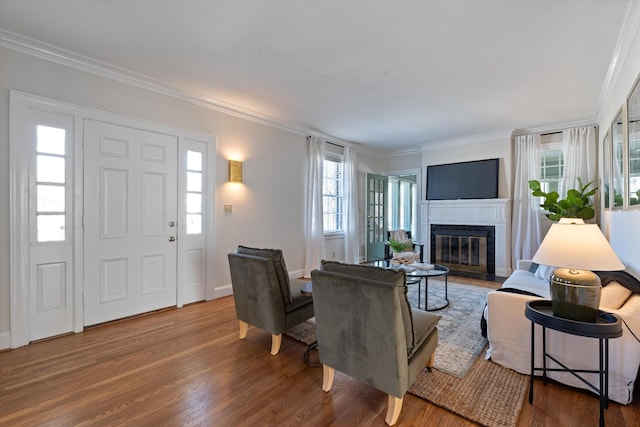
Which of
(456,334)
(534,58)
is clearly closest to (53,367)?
(456,334)

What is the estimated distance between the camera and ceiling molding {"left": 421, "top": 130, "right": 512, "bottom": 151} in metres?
5.51

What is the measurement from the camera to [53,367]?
233 cm

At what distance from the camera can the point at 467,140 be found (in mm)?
5910

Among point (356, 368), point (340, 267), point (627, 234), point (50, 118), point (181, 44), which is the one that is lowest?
point (356, 368)

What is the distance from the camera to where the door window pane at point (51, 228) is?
2777 millimetres

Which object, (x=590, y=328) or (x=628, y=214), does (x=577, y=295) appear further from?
(x=628, y=214)

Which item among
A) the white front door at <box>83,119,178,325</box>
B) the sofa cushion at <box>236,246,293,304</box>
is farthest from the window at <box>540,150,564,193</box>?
the white front door at <box>83,119,178,325</box>

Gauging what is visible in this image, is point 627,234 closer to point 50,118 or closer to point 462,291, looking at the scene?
point 462,291

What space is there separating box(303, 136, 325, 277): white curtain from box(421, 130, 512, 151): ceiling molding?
97.1 inches

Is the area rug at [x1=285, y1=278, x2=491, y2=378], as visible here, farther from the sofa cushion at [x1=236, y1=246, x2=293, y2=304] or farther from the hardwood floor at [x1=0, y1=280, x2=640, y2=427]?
the sofa cushion at [x1=236, y1=246, x2=293, y2=304]

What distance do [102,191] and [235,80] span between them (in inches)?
73.8

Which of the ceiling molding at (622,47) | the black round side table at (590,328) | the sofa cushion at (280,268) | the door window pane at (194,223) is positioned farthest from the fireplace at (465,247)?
the door window pane at (194,223)

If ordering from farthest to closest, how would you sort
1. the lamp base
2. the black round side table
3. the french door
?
the french door
the lamp base
the black round side table

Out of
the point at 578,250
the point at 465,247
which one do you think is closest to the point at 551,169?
the point at 465,247
